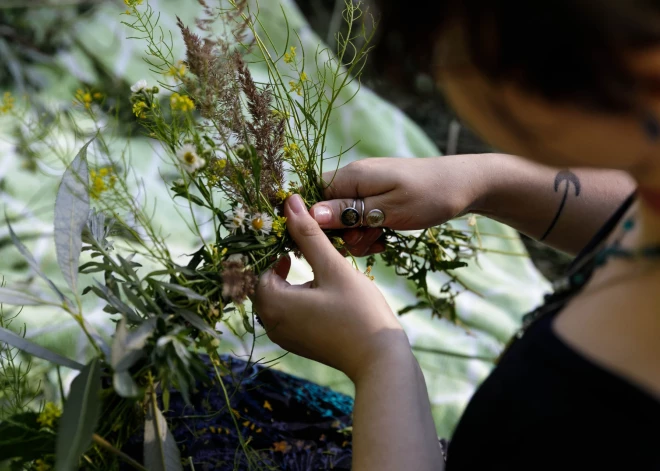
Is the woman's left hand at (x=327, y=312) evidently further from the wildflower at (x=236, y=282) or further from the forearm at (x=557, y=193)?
the forearm at (x=557, y=193)

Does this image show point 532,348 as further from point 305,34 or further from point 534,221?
point 305,34

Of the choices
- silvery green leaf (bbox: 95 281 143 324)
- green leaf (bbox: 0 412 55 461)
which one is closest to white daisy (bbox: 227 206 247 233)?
silvery green leaf (bbox: 95 281 143 324)

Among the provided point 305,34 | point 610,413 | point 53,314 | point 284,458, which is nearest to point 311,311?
point 284,458

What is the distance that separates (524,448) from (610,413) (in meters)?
0.06

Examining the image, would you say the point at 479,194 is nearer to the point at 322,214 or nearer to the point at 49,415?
the point at 322,214

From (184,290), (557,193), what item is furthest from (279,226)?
(557,193)

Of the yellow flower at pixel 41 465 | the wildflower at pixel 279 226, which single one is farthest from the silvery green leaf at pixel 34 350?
the wildflower at pixel 279 226

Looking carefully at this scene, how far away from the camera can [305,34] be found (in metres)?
1.50

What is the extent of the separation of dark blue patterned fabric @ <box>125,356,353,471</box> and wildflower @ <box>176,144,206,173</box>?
19 cm

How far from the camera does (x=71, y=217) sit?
1.83ft

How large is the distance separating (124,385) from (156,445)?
Result: 113mm

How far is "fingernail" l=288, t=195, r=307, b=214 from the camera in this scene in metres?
0.64

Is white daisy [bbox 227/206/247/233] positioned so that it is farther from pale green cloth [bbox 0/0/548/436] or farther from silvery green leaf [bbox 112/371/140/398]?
pale green cloth [bbox 0/0/548/436]

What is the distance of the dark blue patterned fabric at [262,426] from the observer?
2.08 ft
